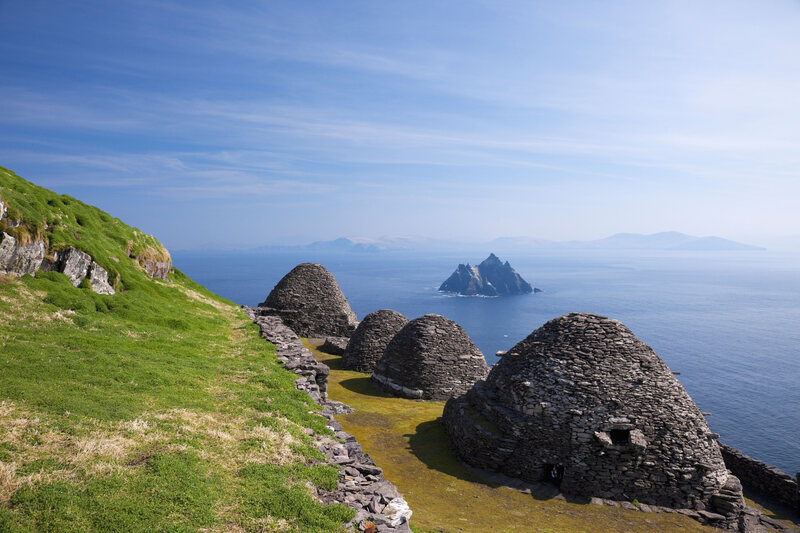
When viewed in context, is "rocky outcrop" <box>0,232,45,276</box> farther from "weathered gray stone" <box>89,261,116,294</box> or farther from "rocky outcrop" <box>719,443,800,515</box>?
"rocky outcrop" <box>719,443,800,515</box>

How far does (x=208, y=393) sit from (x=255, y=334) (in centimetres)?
1155

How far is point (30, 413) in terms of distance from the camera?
9539 millimetres

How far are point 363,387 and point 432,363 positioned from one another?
5.03 m

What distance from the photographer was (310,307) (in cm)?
4103

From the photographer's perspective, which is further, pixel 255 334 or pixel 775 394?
pixel 775 394

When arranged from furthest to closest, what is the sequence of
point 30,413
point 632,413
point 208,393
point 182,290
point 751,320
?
point 751,320
point 182,290
point 632,413
point 208,393
point 30,413

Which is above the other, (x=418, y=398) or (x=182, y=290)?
(x=182, y=290)

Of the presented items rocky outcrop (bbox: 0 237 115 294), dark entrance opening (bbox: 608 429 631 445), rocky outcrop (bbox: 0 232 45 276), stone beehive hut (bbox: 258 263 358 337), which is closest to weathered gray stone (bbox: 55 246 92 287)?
rocky outcrop (bbox: 0 237 115 294)

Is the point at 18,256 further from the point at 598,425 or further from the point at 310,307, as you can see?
the point at 598,425

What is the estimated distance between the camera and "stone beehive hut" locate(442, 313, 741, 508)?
14680 mm

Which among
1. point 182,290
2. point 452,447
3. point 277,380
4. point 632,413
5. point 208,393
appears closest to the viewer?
point 208,393

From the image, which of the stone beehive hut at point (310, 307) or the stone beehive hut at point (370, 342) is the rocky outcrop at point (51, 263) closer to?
the stone beehive hut at point (370, 342)

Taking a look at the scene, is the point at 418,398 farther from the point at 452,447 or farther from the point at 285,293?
the point at 285,293

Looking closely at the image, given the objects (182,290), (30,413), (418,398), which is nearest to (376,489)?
(30,413)
